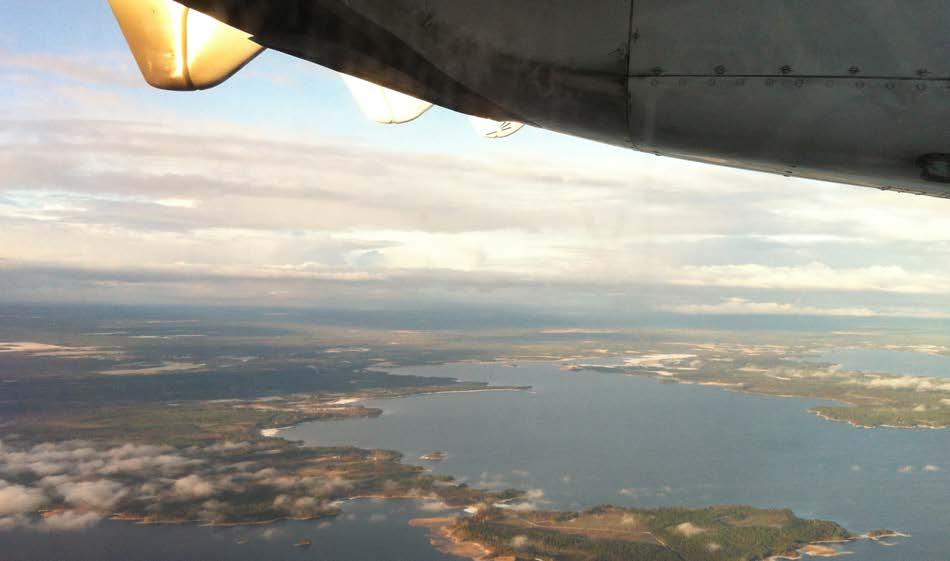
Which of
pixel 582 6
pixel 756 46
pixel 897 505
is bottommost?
pixel 897 505

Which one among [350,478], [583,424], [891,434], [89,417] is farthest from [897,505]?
[89,417]

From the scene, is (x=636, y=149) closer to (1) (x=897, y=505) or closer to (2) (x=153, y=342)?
(1) (x=897, y=505)

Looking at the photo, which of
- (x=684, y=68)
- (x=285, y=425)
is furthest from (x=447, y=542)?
(x=684, y=68)

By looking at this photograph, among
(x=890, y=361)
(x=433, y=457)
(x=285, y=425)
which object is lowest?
(x=433, y=457)

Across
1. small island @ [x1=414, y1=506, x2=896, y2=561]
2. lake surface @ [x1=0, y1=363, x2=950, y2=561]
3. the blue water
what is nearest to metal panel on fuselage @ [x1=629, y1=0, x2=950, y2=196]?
small island @ [x1=414, y1=506, x2=896, y2=561]

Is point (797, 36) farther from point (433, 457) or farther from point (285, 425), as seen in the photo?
point (285, 425)

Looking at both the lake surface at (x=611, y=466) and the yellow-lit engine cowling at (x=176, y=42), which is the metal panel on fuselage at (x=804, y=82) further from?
the lake surface at (x=611, y=466)
